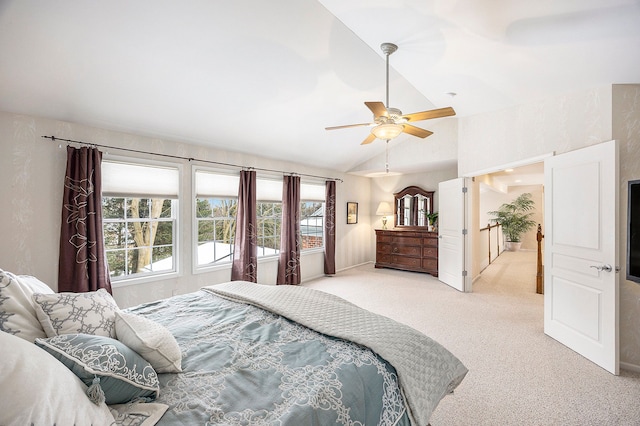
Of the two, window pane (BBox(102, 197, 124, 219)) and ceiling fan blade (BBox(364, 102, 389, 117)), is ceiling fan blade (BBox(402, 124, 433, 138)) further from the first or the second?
window pane (BBox(102, 197, 124, 219))

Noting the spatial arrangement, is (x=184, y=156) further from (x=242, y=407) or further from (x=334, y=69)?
(x=242, y=407)

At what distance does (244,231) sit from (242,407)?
3.61 meters

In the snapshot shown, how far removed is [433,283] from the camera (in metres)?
5.54

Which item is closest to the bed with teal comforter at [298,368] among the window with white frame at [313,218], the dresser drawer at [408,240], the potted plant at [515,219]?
the window with white frame at [313,218]

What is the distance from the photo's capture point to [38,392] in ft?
2.56

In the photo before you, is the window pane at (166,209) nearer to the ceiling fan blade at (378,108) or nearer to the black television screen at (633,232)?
the ceiling fan blade at (378,108)

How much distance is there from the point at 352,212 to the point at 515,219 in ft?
17.7

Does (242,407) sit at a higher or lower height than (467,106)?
lower

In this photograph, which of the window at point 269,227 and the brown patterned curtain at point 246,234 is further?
the window at point 269,227

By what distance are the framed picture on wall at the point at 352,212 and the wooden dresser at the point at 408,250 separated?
652 millimetres

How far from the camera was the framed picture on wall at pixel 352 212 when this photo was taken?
705 centimetres

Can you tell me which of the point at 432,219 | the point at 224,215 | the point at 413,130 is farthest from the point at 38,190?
the point at 432,219

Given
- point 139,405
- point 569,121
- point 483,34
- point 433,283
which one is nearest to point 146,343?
point 139,405

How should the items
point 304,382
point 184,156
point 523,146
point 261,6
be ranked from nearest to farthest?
point 304,382
point 261,6
point 523,146
point 184,156
